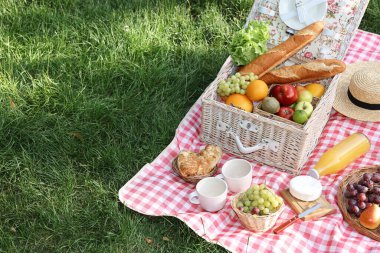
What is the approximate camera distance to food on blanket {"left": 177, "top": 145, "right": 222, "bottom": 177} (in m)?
3.38

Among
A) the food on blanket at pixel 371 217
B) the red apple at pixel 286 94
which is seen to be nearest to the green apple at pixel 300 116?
the red apple at pixel 286 94

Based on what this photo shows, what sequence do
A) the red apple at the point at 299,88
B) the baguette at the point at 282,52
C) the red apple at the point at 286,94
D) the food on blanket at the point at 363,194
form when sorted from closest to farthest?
the food on blanket at the point at 363,194 → the red apple at the point at 286,94 → the red apple at the point at 299,88 → the baguette at the point at 282,52

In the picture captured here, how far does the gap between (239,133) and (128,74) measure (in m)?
1.07

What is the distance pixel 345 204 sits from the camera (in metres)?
3.27

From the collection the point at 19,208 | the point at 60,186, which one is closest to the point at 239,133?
the point at 60,186

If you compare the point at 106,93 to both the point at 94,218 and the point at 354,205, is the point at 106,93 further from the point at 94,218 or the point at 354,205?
the point at 354,205

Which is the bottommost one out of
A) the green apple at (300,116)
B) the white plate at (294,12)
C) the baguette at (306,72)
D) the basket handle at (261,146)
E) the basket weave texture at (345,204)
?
the basket weave texture at (345,204)

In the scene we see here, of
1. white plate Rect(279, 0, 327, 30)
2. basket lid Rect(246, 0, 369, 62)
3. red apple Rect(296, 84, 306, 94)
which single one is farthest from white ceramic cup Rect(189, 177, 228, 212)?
white plate Rect(279, 0, 327, 30)

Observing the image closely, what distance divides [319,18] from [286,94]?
76 centimetres

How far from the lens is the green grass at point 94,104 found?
3.22 metres

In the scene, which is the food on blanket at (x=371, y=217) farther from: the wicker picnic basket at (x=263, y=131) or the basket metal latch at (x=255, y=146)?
the basket metal latch at (x=255, y=146)

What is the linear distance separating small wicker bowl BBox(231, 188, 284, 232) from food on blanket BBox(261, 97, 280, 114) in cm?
61

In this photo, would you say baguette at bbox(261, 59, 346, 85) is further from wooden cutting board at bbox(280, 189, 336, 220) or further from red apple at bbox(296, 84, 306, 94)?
wooden cutting board at bbox(280, 189, 336, 220)

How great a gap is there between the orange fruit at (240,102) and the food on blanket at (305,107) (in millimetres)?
288
